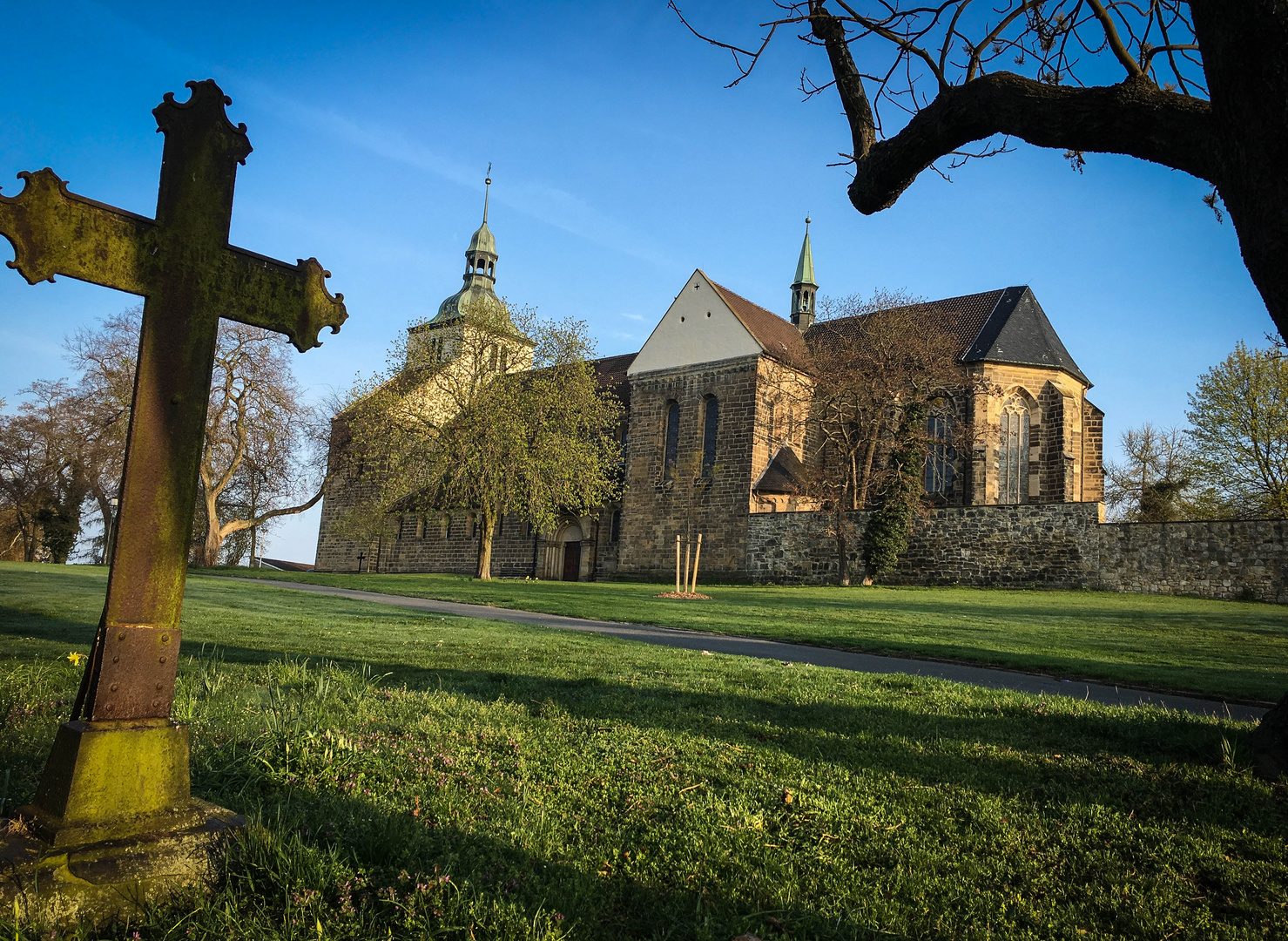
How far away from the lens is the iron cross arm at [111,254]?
2.80 meters

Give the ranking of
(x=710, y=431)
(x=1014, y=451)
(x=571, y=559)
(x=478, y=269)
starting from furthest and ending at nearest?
(x=478, y=269)
(x=571, y=559)
(x=710, y=431)
(x=1014, y=451)

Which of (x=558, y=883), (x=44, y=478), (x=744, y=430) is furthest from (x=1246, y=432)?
(x=44, y=478)

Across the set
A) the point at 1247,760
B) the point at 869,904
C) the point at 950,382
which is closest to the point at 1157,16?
the point at 1247,760

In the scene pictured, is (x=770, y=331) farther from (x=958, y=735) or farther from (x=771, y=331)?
(x=958, y=735)

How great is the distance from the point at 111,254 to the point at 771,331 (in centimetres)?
3651

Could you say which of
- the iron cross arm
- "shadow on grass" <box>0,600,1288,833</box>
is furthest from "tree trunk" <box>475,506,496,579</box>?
the iron cross arm

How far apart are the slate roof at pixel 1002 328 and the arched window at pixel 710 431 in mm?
5693

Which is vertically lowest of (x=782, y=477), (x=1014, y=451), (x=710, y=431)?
(x=782, y=477)

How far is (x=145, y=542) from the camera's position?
2789 millimetres

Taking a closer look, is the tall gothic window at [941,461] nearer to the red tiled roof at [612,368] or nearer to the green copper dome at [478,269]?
the red tiled roof at [612,368]

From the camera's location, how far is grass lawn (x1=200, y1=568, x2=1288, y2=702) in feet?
33.0

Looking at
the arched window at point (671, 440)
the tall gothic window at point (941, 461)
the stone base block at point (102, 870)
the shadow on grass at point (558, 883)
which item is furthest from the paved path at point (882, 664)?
the tall gothic window at point (941, 461)

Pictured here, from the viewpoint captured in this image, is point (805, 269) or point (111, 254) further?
point (805, 269)

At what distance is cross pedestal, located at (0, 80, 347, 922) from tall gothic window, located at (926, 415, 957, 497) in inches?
1279
